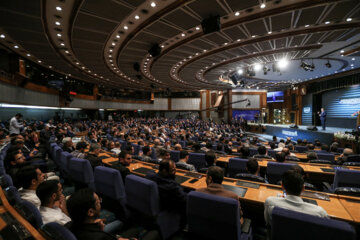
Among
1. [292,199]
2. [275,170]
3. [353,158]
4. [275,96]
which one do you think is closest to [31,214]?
[292,199]

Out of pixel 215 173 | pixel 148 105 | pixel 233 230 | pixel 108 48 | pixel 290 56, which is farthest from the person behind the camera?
pixel 148 105

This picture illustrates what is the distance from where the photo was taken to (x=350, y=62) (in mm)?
10453

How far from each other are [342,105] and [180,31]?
15661 mm

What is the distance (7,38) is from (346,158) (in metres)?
13.4

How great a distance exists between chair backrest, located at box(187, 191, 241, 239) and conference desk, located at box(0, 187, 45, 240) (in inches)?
49.4

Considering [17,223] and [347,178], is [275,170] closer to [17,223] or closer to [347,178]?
[347,178]

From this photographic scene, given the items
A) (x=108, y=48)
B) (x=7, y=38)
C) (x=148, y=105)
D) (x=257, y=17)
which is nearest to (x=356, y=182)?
(x=257, y=17)

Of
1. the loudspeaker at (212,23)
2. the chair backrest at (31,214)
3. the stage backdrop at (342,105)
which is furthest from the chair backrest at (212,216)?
the stage backdrop at (342,105)

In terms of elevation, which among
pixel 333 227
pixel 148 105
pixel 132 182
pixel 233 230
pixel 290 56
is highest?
pixel 290 56

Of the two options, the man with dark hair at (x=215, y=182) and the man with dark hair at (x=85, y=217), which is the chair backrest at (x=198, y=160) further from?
the man with dark hair at (x=85, y=217)

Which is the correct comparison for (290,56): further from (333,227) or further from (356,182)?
(333,227)

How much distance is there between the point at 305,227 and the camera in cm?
121

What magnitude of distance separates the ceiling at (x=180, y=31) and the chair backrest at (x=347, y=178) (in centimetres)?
483

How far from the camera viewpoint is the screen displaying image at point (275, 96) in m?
21.7
